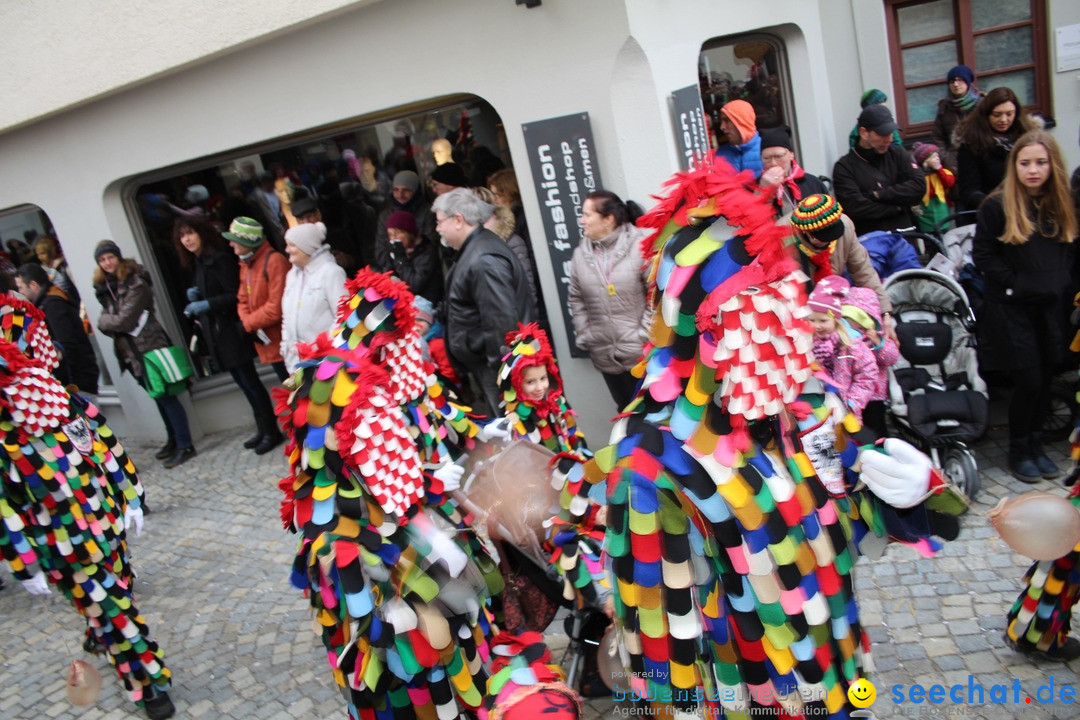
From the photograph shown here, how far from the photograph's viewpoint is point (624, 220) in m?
5.21

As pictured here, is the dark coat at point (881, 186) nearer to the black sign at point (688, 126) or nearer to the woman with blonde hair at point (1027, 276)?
the black sign at point (688, 126)

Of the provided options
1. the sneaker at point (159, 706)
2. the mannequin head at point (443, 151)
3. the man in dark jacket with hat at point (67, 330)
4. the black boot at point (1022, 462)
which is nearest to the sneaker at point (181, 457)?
the man in dark jacket with hat at point (67, 330)

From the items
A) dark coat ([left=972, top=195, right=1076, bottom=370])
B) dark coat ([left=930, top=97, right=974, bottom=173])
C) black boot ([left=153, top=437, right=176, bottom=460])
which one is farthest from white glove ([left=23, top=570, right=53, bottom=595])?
dark coat ([left=930, top=97, right=974, bottom=173])

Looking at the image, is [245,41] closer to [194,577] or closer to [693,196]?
[194,577]

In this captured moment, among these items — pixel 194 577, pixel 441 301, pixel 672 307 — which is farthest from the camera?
pixel 441 301

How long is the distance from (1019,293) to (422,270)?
151 inches

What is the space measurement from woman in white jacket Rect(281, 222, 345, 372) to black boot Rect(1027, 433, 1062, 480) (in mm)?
4519

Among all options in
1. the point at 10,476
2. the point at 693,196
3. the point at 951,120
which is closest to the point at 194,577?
the point at 10,476

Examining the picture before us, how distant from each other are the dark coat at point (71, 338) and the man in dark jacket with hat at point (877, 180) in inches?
243

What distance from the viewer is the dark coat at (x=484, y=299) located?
202 inches

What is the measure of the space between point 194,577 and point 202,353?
3.36m

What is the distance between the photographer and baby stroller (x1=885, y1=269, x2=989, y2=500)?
464cm

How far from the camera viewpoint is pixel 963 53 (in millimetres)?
7914

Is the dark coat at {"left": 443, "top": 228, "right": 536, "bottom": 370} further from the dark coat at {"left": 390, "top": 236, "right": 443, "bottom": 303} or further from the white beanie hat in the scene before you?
A: the white beanie hat
